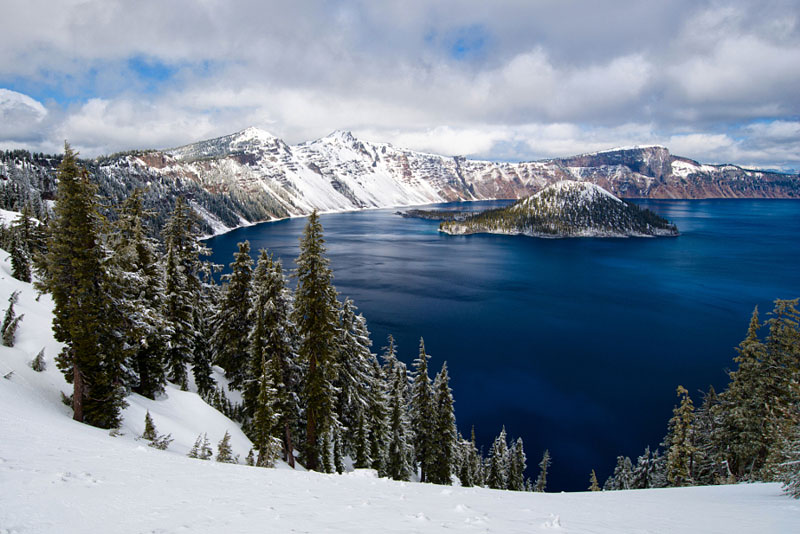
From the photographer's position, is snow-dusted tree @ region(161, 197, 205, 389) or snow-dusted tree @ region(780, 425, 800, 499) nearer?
snow-dusted tree @ region(780, 425, 800, 499)

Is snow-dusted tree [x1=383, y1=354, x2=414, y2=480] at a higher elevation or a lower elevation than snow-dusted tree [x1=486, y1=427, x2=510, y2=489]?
higher

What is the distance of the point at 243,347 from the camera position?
29297 millimetres

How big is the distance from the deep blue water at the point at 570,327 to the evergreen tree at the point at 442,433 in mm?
15308

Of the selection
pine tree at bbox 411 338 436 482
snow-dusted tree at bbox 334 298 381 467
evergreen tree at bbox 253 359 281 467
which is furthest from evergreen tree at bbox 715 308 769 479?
evergreen tree at bbox 253 359 281 467

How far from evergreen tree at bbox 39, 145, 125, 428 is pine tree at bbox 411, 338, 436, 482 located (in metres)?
17.9

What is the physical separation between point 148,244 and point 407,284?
71.2 m

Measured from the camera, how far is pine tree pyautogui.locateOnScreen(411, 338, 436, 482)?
28.1m

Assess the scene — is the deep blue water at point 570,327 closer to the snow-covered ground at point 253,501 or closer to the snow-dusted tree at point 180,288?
the snow-dusted tree at point 180,288

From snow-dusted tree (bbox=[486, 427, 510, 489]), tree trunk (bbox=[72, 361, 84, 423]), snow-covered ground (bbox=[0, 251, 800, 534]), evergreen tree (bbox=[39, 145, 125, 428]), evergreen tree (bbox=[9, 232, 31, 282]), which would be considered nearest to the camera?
snow-covered ground (bbox=[0, 251, 800, 534])

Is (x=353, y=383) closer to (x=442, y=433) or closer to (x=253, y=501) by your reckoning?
(x=442, y=433)

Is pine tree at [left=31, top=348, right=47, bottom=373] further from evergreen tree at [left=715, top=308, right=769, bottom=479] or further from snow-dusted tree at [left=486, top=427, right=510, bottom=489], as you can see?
evergreen tree at [left=715, top=308, right=769, bottom=479]

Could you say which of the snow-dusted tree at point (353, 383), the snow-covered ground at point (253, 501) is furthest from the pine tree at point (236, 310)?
the snow-covered ground at point (253, 501)

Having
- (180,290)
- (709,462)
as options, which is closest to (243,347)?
(180,290)

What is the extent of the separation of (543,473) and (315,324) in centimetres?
2960
